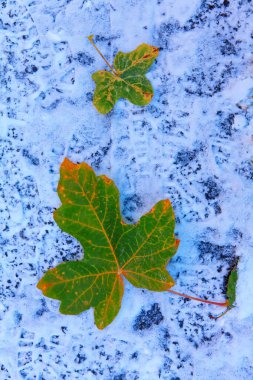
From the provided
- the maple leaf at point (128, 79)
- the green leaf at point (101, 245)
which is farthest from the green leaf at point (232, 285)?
the maple leaf at point (128, 79)

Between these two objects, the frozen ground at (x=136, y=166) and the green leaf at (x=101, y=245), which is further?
the frozen ground at (x=136, y=166)

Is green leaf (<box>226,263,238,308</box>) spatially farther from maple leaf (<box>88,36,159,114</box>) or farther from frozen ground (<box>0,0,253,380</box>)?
maple leaf (<box>88,36,159,114</box>)

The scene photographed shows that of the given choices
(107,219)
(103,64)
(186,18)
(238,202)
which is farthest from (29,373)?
(186,18)

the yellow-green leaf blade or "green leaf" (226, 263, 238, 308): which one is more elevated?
the yellow-green leaf blade

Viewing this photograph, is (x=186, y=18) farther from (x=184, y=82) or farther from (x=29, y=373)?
(x=29, y=373)

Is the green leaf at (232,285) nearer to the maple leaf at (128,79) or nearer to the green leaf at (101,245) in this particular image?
the green leaf at (101,245)

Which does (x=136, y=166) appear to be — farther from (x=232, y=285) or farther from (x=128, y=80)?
(x=232, y=285)

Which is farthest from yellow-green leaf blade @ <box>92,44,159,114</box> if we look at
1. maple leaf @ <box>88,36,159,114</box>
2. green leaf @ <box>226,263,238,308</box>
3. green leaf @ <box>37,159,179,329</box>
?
green leaf @ <box>226,263,238,308</box>
